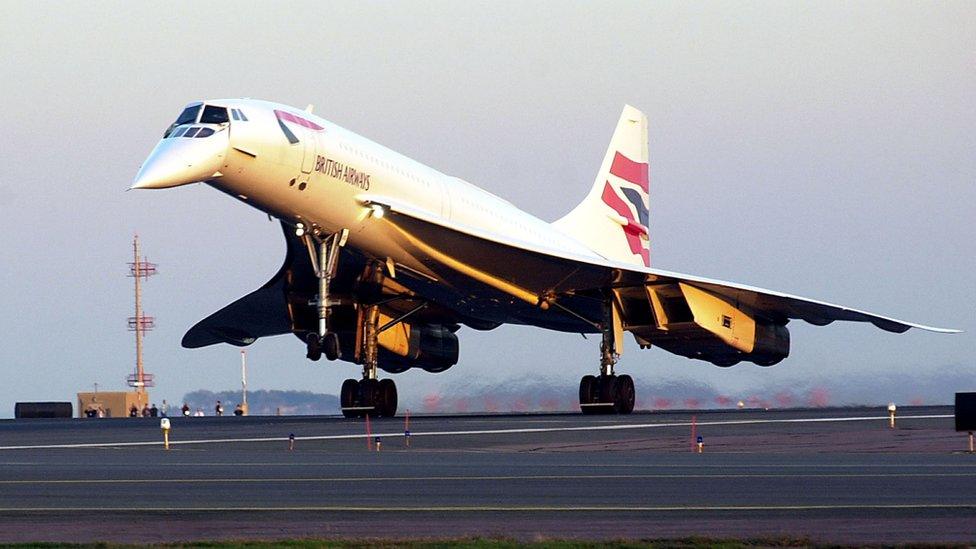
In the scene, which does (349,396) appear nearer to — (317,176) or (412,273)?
(412,273)

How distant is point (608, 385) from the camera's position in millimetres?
25672

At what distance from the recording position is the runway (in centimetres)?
798

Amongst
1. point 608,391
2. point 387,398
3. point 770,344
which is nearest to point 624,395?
point 608,391

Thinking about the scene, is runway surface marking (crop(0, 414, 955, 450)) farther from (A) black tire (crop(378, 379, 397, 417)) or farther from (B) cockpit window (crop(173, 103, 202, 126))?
(A) black tire (crop(378, 379, 397, 417))

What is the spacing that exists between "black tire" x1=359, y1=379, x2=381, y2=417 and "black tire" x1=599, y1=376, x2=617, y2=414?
4155 mm

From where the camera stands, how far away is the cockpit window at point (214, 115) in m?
19.8

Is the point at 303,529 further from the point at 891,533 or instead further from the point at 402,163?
the point at 402,163

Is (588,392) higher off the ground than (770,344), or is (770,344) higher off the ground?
(770,344)

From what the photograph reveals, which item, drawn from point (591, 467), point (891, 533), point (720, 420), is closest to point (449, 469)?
point (591, 467)

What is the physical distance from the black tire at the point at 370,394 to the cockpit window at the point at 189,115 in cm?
774

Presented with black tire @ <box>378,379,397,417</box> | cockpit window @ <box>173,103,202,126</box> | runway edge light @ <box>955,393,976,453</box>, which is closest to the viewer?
runway edge light @ <box>955,393,976,453</box>

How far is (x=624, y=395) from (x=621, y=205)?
7061 millimetres

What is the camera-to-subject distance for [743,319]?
85.4 feet

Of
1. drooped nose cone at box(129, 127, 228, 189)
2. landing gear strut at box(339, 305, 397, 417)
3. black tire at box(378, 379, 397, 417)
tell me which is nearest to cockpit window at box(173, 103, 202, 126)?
drooped nose cone at box(129, 127, 228, 189)
